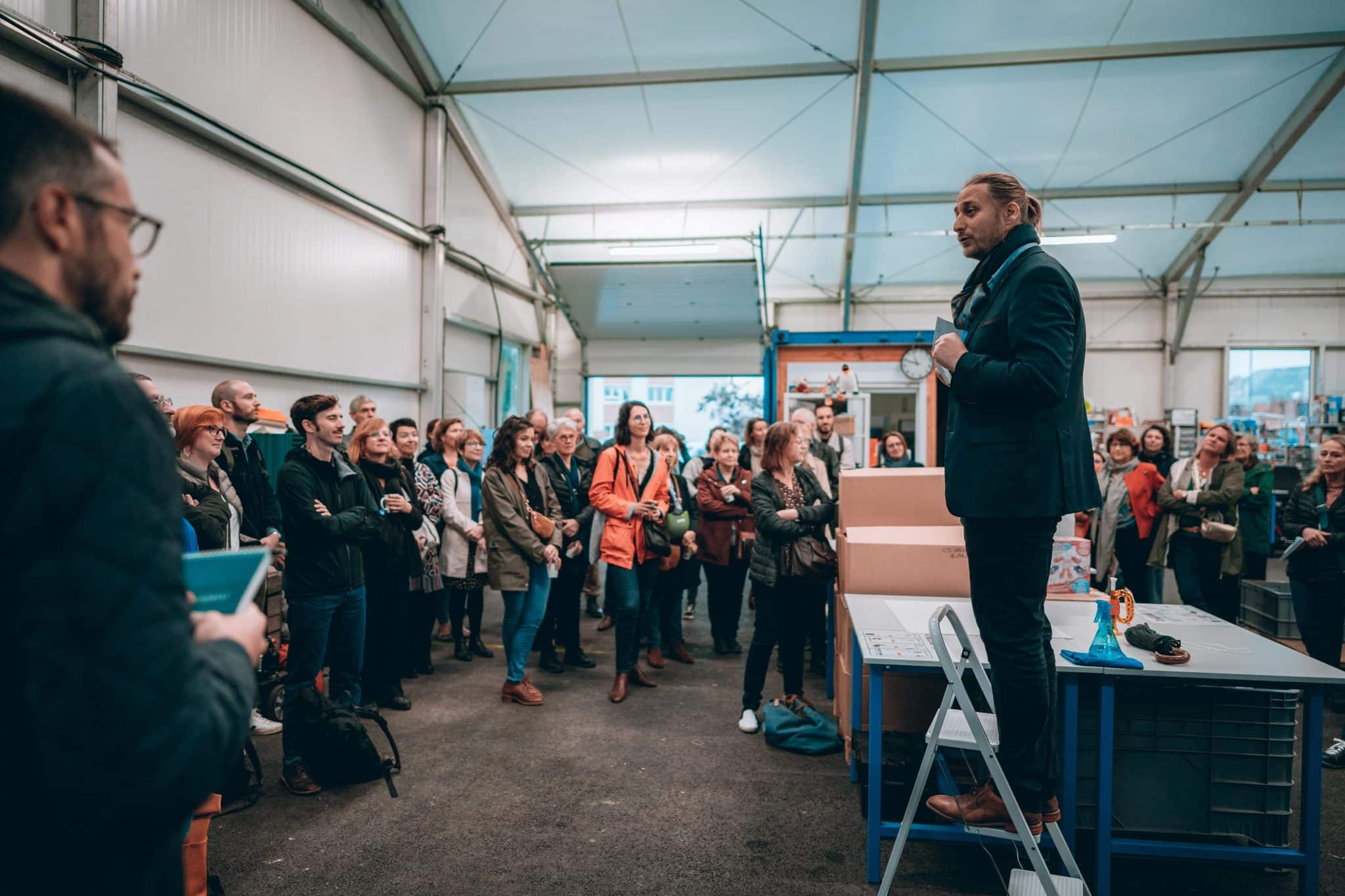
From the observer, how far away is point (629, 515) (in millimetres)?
4246

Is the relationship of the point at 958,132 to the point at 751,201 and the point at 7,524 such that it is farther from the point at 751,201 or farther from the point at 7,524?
the point at 7,524

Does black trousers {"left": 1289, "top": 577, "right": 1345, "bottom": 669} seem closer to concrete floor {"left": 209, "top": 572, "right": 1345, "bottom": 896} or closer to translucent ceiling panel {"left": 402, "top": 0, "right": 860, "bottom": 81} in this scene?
concrete floor {"left": 209, "top": 572, "right": 1345, "bottom": 896}

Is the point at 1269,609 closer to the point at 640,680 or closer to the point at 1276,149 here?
the point at 640,680

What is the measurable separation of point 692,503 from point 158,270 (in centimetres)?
384

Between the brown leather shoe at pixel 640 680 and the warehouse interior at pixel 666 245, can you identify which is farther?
the brown leather shoe at pixel 640 680

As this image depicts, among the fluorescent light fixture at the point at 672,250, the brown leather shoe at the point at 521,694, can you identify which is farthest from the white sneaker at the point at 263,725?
the fluorescent light fixture at the point at 672,250

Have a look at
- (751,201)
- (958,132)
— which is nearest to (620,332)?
(751,201)

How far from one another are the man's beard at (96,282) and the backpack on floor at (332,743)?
2.64m

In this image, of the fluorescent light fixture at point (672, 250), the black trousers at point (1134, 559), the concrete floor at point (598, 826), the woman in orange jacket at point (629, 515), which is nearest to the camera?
the concrete floor at point (598, 826)

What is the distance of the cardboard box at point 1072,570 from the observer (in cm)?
314

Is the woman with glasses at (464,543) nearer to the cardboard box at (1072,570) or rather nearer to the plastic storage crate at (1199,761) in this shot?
the cardboard box at (1072,570)

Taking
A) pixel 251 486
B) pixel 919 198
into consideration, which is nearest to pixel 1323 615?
pixel 251 486

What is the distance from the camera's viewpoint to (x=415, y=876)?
8.11 ft

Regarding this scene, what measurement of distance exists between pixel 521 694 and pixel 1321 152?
41.5ft
